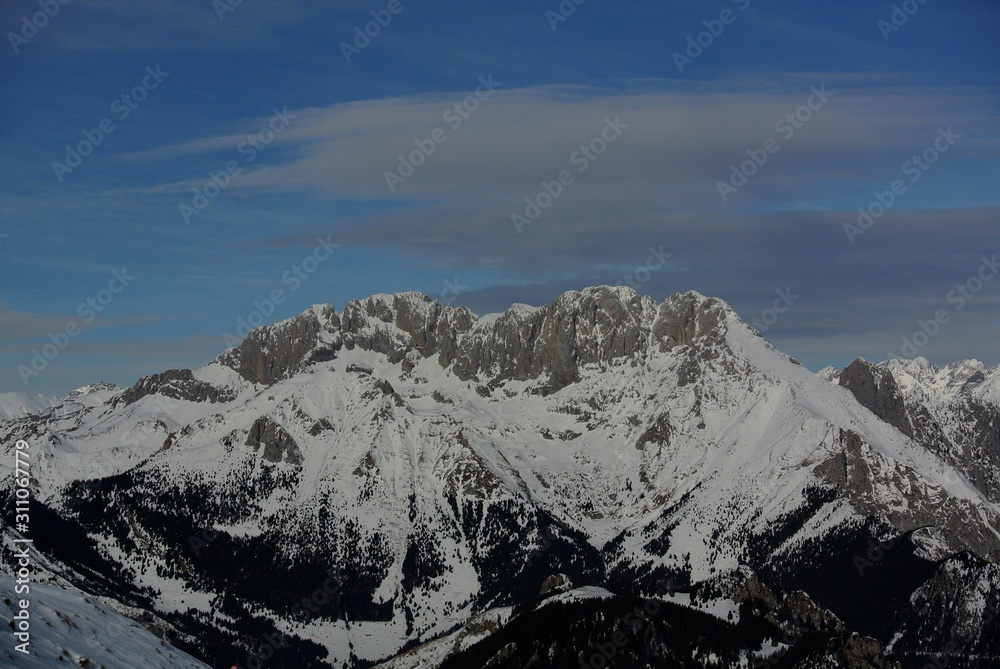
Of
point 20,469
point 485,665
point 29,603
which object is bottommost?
point 485,665

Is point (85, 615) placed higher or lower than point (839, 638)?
higher

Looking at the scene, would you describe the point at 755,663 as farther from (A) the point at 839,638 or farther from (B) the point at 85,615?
(B) the point at 85,615

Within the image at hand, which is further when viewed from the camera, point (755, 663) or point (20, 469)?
point (755, 663)

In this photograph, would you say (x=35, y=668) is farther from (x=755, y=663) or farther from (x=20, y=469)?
(x=755, y=663)

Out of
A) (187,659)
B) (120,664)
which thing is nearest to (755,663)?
(187,659)

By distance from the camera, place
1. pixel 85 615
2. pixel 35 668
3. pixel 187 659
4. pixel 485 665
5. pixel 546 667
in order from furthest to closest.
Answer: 1. pixel 485 665
2. pixel 546 667
3. pixel 187 659
4. pixel 85 615
5. pixel 35 668

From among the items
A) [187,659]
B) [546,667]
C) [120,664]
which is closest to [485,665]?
[546,667]

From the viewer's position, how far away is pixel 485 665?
199125 millimetres

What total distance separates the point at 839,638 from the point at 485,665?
5538 cm

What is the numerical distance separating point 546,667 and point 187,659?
95484mm

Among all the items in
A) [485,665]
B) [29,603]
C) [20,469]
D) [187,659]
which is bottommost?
[485,665]

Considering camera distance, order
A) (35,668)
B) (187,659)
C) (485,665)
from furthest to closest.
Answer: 1. (485,665)
2. (187,659)
3. (35,668)

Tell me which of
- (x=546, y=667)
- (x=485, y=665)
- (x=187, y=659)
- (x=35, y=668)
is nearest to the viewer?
(x=35, y=668)

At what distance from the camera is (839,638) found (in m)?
190
